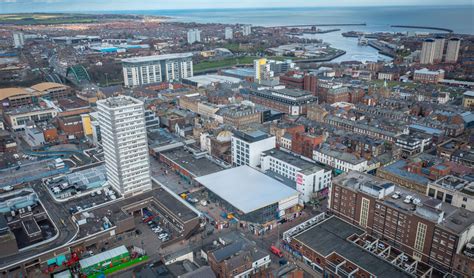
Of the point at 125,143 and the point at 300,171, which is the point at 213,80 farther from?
the point at 125,143

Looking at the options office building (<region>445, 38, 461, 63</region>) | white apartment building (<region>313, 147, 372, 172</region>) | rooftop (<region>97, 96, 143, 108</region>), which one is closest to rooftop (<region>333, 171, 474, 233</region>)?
white apartment building (<region>313, 147, 372, 172</region>)

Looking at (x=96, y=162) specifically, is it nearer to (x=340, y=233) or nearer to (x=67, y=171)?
(x=67, y=171)

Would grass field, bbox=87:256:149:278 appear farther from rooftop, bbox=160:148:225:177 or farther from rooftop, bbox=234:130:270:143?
rooftop, bbox=234:130:270:143

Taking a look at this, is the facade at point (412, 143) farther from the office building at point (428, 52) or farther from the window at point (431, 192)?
the office building at point (428, 52)

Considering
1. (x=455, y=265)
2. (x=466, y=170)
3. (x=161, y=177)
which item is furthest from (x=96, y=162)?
(x=466, y=170)

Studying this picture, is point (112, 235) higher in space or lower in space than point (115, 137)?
lower

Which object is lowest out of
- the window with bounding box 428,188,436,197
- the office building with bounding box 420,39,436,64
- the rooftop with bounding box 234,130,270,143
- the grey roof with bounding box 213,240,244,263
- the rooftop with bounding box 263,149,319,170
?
the grey roof with bounding box 213,240,244,263
